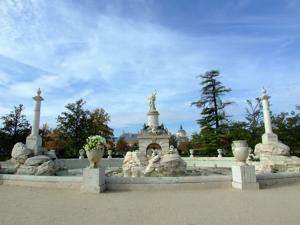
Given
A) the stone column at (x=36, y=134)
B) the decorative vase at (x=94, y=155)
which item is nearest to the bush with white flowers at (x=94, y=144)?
the decorative vase at (x=94, y=155)

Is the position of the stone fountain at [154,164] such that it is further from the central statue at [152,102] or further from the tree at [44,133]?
the tree at [44,133]

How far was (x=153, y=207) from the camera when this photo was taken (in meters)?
6.89

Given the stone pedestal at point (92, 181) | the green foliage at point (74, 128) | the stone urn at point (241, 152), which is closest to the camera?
the stone pedestal at point (92, 181)

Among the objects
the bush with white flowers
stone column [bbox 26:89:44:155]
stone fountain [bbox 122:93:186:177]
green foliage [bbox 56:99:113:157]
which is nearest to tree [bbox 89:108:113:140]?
green foliage [bbox 56:99:113:157]

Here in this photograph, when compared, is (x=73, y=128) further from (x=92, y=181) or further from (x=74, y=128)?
(x=92, y=181)

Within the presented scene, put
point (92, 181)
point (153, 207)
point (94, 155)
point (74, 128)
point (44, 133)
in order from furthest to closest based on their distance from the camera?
point (44, 133) < point (74, 128) < point (94, 155) < point (92, 181) < point (153, 207)

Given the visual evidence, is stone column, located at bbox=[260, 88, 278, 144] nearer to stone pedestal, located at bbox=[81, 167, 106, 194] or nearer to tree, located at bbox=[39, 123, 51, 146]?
stone pedestal, located at bbox=[81, 167, 106, 194]

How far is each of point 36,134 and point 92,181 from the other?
1402cm

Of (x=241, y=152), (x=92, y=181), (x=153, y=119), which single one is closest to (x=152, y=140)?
(x=153, y=119)

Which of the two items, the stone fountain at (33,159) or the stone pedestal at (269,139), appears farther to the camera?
the stone pedestal at (269,139)

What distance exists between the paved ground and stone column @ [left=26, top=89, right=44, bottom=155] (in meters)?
11.2

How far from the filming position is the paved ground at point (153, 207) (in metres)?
5.62

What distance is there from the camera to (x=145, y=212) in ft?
20.9

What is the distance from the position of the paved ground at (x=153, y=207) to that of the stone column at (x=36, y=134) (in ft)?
36.6
